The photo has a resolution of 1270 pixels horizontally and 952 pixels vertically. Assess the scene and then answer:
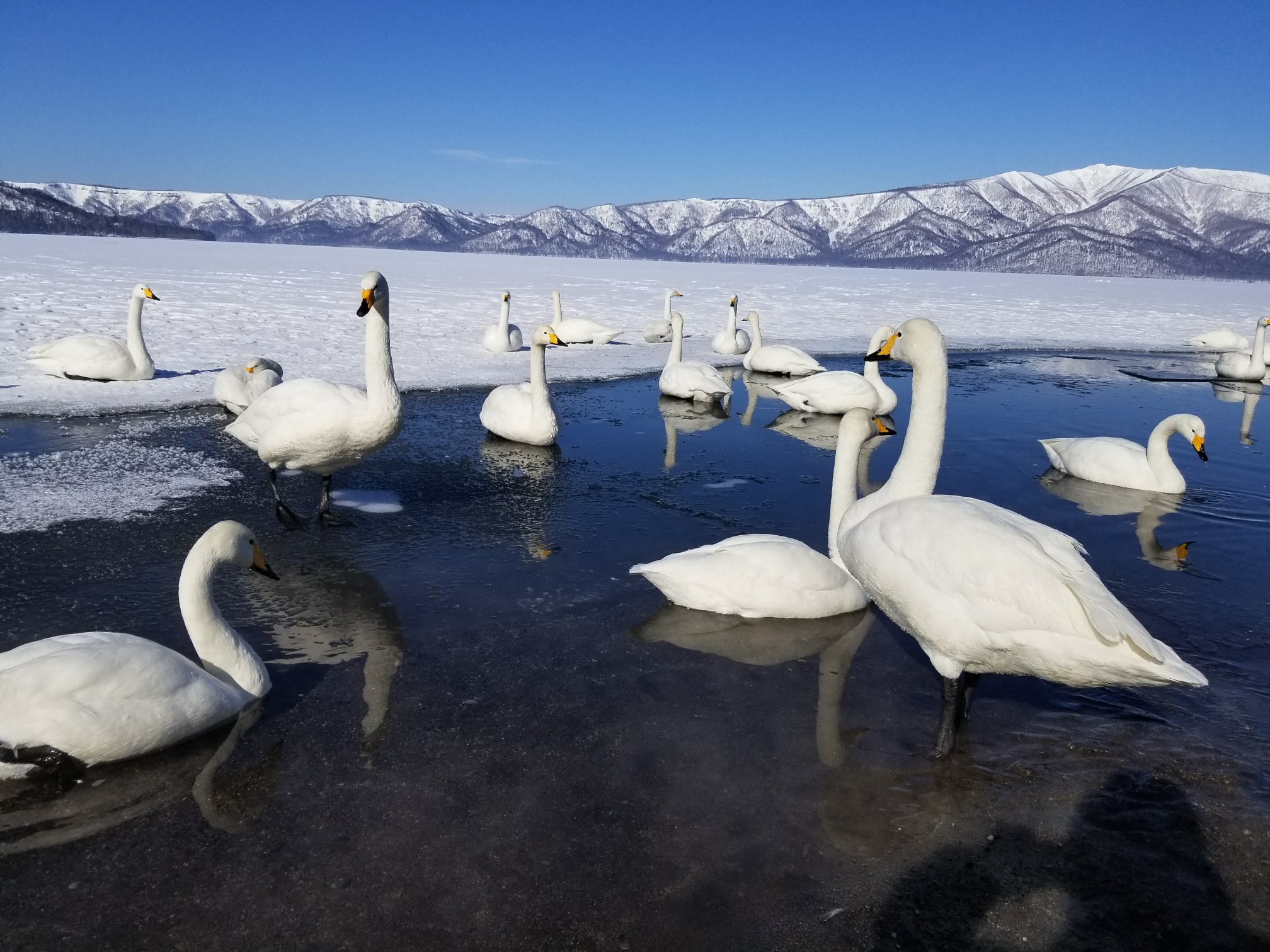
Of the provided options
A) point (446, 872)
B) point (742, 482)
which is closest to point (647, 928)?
point (446, 872)

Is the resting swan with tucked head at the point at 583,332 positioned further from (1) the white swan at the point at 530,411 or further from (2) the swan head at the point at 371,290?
(2) the swan head at the point at 371,290

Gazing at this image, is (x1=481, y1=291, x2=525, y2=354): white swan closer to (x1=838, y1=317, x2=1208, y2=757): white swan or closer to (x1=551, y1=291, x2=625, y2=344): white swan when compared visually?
(x1=551, y1=291, x2=625, y2=344): white swan

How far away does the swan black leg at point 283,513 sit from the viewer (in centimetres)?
615

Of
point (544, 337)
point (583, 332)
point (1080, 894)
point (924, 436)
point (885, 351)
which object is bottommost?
point (1080, 894)

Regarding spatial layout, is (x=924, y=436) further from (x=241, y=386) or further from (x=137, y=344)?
(x=137, y=344)

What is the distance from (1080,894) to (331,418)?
516cm

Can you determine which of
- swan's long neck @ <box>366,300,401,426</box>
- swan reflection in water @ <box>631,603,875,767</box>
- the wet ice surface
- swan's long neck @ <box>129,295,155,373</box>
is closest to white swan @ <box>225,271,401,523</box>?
swan's long neck @ <box>366,300,401,426</box>

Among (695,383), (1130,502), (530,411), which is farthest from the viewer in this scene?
(695,383)

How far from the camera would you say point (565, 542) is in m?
5.97

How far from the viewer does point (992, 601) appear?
10.9ft

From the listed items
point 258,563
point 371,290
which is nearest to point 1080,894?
point 258,563

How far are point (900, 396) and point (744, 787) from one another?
10865 mm

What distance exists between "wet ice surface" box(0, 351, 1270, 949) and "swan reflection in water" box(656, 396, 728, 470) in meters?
2.80

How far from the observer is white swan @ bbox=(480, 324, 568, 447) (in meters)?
8.58
